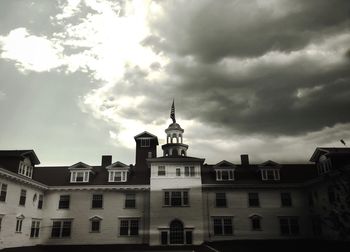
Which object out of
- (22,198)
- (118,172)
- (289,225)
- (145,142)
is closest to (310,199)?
(289,225)

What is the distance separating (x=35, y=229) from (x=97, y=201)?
25.6 ft

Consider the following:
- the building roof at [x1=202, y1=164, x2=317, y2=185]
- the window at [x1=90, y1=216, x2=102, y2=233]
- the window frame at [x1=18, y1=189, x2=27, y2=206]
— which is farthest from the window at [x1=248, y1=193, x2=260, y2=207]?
the window frame at [x1=18, y1=189, x2=27, y2=206]

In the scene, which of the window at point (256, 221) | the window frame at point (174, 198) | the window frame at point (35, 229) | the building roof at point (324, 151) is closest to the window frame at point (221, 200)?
the window at point (256, 221)

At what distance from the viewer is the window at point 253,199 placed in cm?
4062

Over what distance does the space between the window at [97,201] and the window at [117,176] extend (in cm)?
252

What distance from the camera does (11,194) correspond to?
105 ft

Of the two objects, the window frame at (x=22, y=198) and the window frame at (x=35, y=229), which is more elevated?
the window frame at (x=22, y=198)

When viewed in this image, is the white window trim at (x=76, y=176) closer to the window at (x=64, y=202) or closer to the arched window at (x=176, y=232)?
the window at (x=64, y=202)

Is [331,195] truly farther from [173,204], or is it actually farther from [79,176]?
[79,176]

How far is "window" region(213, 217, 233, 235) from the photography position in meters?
39.5

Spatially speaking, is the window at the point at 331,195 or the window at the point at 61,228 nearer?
the window at the point at 331,195

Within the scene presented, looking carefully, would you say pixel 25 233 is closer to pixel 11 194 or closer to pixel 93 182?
pixel 11 194

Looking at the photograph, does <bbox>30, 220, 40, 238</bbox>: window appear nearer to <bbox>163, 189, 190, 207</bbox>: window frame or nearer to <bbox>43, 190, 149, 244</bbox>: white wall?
<bbox>43, 190, 149, 244</bbox>: white wall

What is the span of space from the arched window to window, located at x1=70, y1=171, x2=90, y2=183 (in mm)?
12933
